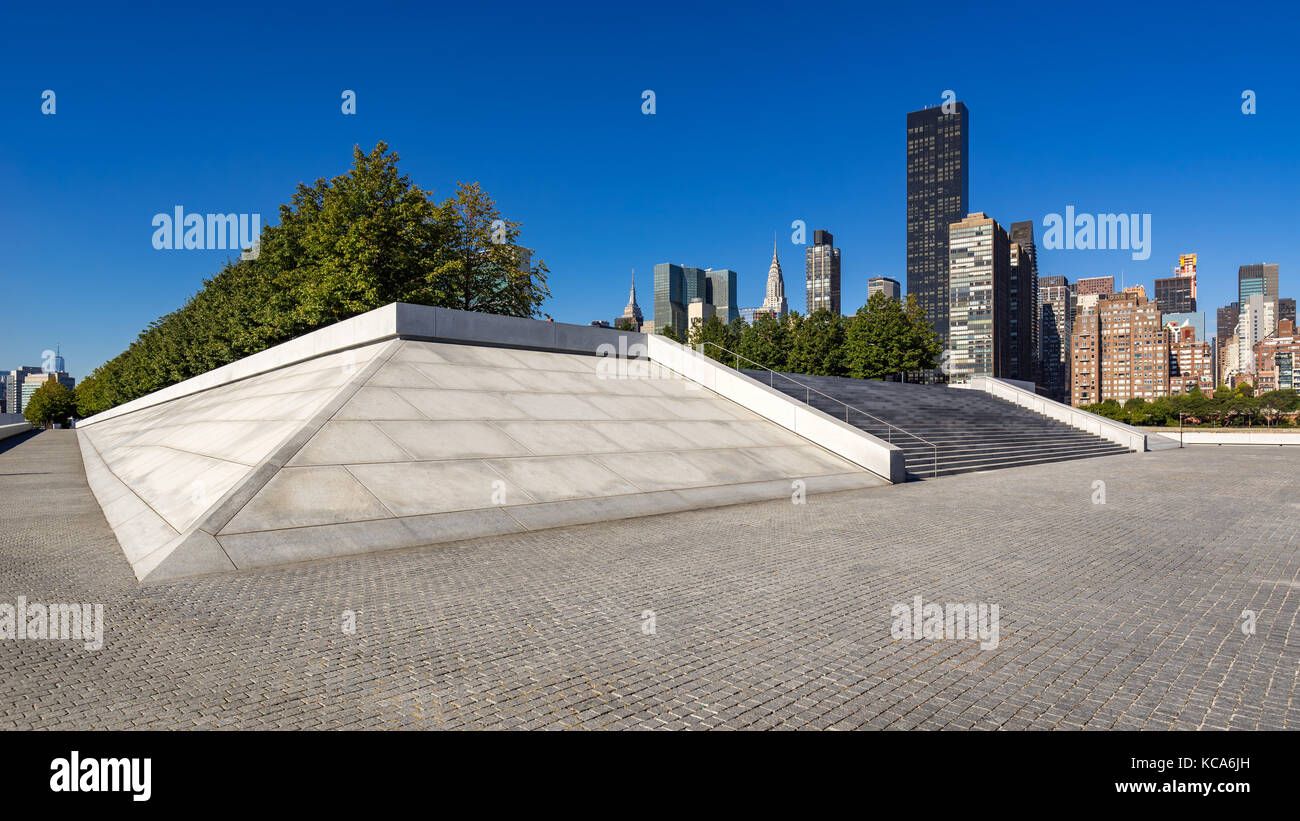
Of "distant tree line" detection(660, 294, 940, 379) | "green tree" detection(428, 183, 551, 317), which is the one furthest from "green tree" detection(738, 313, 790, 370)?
"green tree" detection(428, 183, 551, 317)

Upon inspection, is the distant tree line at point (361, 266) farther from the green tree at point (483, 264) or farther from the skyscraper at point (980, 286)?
the skyscraper at point (980, 286)

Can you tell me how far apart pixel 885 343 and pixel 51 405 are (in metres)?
129

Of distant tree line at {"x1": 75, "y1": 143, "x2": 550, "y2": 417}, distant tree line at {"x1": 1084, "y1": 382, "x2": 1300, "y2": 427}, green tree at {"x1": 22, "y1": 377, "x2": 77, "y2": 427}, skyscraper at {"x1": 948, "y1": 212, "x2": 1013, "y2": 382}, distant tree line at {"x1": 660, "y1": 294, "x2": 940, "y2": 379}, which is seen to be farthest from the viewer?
skyscraper at {"x1": 948, "y1": 212, "x2": 1013, "y2": 382}

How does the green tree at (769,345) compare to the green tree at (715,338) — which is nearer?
the green tree at (769,345)

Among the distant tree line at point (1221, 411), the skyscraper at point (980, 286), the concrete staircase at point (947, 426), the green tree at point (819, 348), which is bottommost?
the distant tree line at point (1221, 411)

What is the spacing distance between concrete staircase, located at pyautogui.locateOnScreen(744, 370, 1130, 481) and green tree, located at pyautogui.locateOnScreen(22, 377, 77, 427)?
129420mm

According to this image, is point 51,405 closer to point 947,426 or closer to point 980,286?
point 947,426

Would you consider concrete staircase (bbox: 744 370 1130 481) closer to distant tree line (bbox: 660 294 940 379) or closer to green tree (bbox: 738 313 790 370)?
distant tree line (bbox: 660 294 940 379)

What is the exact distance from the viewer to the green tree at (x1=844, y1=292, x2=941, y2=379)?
49.5 m

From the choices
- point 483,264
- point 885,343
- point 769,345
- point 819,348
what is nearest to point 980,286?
point 769,345

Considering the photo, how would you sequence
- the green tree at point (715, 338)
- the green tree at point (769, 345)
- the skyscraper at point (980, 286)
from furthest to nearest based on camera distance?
the skyscraper at point (980, 286)
the green tree at point (715, 338)
the green tree at point (769, 345)

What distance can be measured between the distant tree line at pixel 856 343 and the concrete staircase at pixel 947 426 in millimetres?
16228

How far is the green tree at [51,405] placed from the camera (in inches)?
4126

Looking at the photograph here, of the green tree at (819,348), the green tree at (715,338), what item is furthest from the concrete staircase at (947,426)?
the green tree at (715,338)
